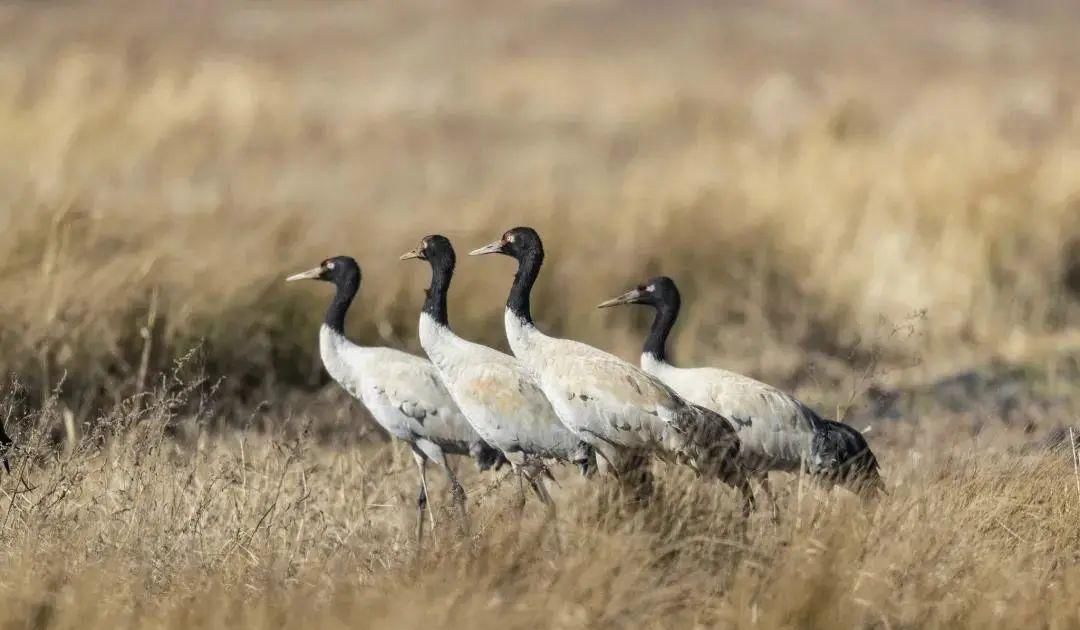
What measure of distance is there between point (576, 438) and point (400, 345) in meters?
3.94

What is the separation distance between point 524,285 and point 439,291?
0.38m

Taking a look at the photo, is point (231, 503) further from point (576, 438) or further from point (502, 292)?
point (502, 292)

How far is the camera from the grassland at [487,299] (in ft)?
22.5

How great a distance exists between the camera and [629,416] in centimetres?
780

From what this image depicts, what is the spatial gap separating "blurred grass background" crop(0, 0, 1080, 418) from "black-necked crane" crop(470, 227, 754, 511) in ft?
7.27

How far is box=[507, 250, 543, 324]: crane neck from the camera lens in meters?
8.45

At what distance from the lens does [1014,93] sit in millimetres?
19906

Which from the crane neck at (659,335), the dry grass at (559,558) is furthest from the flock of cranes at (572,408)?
the dry grass at (559,558)

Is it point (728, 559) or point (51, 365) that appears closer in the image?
point (728, 559)

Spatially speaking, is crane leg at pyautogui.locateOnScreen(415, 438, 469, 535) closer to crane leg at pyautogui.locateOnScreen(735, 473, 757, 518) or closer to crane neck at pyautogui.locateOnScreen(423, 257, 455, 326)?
crane neck at pyautogui.locateOnScreen(423, 257, 455, 326)

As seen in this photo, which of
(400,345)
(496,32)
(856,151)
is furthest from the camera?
(496,32)

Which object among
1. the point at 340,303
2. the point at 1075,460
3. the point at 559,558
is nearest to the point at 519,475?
the point at 559,558

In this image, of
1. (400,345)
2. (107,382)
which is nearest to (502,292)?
(400,345)

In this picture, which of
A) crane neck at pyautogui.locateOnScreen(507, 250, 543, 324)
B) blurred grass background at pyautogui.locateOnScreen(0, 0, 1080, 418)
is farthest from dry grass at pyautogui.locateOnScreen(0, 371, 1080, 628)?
blurred grass background at pyautogui.locateOnScreen(0, 0, 1080, 418)
